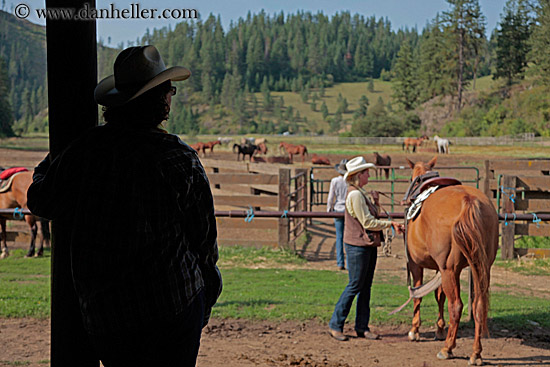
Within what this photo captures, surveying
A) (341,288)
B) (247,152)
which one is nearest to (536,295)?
(341,288)

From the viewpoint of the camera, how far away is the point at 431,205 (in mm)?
4793

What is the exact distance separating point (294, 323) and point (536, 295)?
351cm

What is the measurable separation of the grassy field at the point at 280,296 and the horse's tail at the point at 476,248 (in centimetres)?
131

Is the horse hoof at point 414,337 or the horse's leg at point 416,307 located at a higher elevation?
the horse's leg at point 416,307

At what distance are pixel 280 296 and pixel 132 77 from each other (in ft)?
16.5

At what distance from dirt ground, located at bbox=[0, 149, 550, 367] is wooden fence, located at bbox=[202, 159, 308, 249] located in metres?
3.98

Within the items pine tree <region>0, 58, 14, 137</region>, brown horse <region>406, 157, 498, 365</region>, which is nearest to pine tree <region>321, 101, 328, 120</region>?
pine tree <region>0, 58, 14, 137</region>

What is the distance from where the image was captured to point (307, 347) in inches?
189

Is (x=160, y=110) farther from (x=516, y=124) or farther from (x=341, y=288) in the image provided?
(x=516, y=124)

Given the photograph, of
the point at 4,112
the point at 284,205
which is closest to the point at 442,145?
the point at 284,205

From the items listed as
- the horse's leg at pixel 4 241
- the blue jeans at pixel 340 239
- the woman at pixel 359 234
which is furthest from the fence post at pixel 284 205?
the woman at pixel 359 234

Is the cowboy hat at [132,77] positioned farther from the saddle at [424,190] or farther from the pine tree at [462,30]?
the pine tree at [462,30]

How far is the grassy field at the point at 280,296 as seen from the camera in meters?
5.70

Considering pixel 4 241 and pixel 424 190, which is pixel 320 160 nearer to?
pixel 4 241
